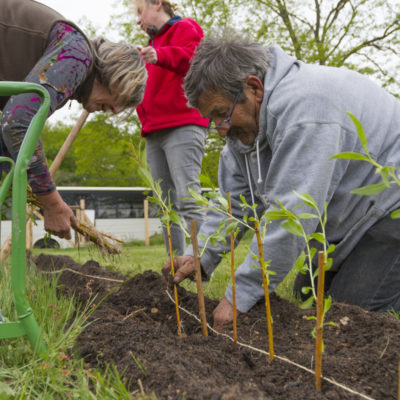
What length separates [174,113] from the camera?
3.30m

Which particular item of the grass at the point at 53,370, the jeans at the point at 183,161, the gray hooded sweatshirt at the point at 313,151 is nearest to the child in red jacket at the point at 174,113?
the jeans at the point at 183,161

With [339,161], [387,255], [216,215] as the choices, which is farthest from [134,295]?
[387,255]

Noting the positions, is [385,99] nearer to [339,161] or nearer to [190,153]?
[339,161]

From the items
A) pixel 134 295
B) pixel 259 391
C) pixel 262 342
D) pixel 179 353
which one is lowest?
pixel 134 295

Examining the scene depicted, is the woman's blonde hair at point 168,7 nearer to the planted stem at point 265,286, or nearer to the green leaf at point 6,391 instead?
the planted stem at point 265,286

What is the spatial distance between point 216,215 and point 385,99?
1075 mm

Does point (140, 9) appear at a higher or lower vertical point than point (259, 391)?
higher

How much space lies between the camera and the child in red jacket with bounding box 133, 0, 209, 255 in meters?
3.30

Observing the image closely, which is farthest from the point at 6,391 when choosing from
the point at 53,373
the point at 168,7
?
the point at 168,7

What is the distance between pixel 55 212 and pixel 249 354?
128 cm

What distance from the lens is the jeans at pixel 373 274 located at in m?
2.36

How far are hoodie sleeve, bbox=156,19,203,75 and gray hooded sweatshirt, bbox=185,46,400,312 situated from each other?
1.08 metres

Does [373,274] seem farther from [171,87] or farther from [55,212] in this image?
[171,87]

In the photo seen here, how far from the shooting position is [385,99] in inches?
87.6
